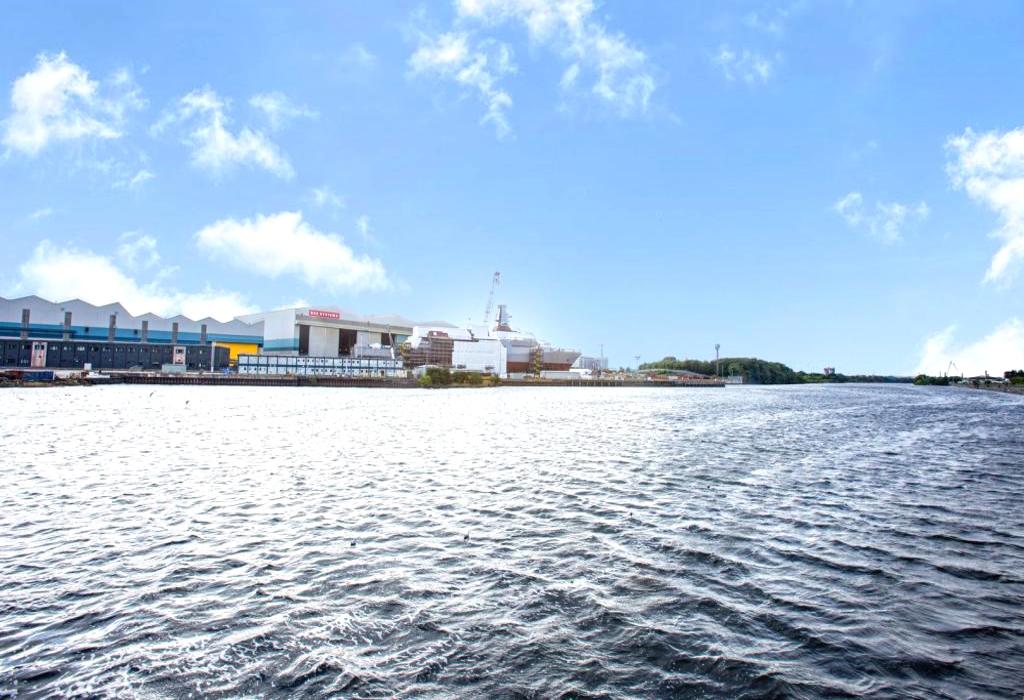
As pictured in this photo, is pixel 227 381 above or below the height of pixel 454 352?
below

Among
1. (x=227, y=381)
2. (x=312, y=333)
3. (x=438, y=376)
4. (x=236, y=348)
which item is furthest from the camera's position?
(x=312, y=333)

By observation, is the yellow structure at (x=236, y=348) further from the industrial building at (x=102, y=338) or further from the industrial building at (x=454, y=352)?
the industrial building at (x=454, y=352)

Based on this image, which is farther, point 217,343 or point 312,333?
point 312,333

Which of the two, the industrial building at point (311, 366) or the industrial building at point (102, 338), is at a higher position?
the industrial building at point (102, 338)

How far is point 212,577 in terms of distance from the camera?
11.2 metres

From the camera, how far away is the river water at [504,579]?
25.2 ft

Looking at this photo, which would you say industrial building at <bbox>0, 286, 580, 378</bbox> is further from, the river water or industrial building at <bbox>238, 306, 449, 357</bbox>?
the river water

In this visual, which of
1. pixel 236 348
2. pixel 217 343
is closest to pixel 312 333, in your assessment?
pixel 236 348

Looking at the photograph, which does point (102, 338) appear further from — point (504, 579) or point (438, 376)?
point (504, 579)

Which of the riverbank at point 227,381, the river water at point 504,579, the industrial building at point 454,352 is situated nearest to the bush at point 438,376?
the riverbank at point 227,381

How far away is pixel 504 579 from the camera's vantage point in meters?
11.2

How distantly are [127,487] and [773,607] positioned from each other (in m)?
21.4

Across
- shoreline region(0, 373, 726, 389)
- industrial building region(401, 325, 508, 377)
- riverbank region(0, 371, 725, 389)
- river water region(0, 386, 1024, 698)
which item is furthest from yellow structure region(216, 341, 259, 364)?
river water region(0, 386, 1024, 698)

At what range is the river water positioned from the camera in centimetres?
770
